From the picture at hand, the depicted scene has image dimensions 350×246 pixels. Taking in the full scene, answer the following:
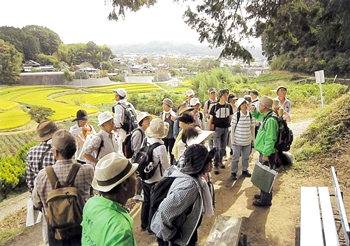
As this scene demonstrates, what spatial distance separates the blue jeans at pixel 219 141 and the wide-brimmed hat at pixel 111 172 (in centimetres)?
417

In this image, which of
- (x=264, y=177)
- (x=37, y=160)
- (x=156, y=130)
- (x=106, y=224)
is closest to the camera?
(x=106, y=224)

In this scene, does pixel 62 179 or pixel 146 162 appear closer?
pixel 62 179

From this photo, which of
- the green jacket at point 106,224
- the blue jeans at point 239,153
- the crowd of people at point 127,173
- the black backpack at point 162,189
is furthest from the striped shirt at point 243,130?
the green jacket at point 106,224

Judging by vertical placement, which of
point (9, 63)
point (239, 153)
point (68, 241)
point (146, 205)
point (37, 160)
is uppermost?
point (9, 63)

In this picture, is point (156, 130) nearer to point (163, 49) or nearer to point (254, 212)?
point (254, 212)

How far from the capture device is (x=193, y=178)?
242cm

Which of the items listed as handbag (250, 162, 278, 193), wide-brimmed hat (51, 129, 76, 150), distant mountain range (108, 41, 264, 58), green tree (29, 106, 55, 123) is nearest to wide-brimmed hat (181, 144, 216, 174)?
wide-brimmed hat (51, 129, 76, 150)

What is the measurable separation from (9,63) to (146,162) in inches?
179

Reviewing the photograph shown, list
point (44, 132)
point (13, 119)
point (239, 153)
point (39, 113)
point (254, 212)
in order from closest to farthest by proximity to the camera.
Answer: point (44, 132) < point (254, 212) < point (239, 153) < point (13, 119) < point (39, 113)

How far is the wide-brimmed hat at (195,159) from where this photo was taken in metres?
2.43

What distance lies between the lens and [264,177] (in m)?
4.29

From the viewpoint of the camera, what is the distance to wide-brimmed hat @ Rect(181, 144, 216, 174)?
2432mm

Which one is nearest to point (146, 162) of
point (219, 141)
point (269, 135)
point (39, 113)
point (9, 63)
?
point (269, 135)

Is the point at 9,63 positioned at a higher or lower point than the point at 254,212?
higher
